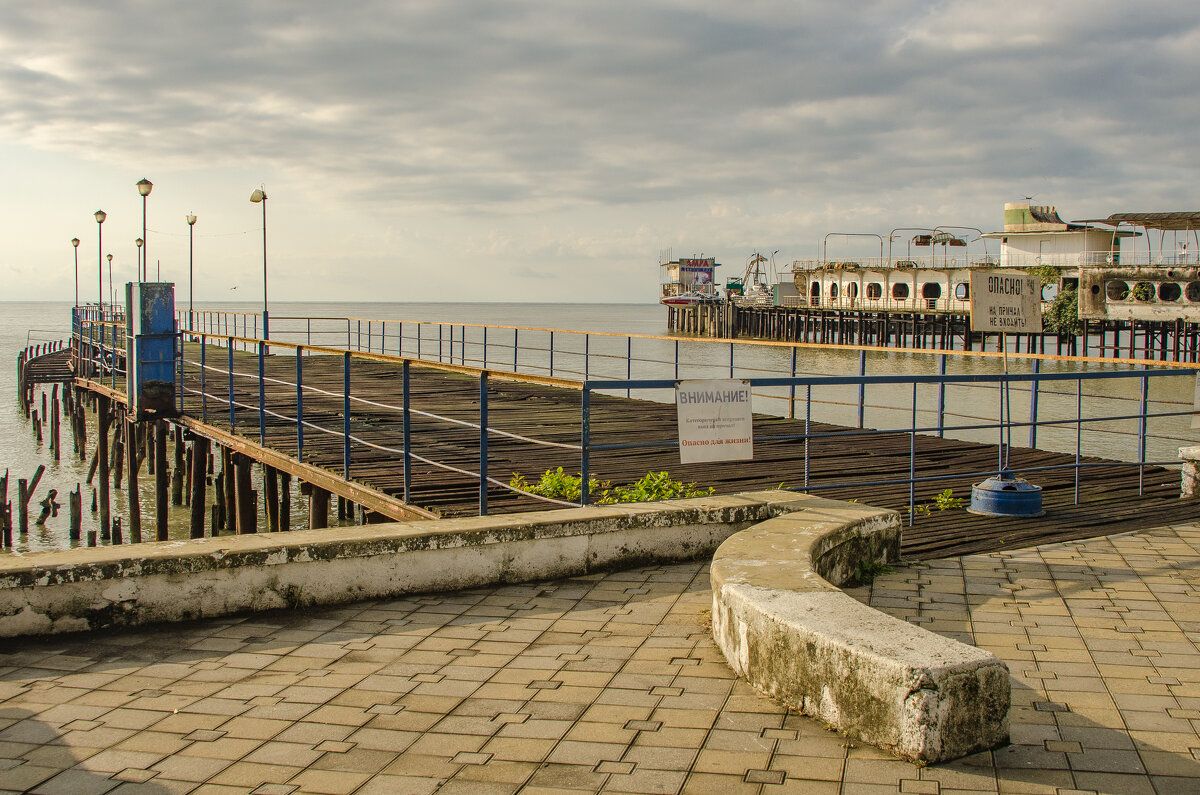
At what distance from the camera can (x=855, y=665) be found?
11.3 feet

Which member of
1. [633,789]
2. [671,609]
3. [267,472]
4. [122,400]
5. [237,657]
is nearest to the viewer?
[633,789]

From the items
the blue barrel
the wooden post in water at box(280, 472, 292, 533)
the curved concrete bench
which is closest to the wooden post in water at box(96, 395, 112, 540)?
the wooden post in water at box(280, 472, 292, 533)

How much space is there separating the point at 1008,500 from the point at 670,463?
3.44m

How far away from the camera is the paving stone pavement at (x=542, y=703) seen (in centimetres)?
317

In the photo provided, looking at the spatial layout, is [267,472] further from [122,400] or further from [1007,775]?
[1007,775]

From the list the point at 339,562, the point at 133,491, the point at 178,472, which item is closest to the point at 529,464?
the point at 339,562

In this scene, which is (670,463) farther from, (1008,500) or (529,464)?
(1008,500)

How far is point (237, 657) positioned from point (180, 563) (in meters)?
0.67

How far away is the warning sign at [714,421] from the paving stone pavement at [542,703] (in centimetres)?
88

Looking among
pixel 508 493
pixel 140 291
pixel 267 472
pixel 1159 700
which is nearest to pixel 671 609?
pixel 1159 700

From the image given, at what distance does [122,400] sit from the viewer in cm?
Answer: 1903

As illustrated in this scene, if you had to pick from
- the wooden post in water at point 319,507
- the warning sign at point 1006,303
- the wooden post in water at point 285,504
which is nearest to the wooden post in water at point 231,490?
the wooden post in water at point 285,504

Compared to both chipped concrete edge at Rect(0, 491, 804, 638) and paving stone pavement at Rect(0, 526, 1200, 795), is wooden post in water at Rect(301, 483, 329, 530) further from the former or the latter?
paving stone pavement at Rect(0, 526, 1200, 795)

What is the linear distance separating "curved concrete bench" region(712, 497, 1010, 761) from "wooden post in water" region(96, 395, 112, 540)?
13.9 metres
